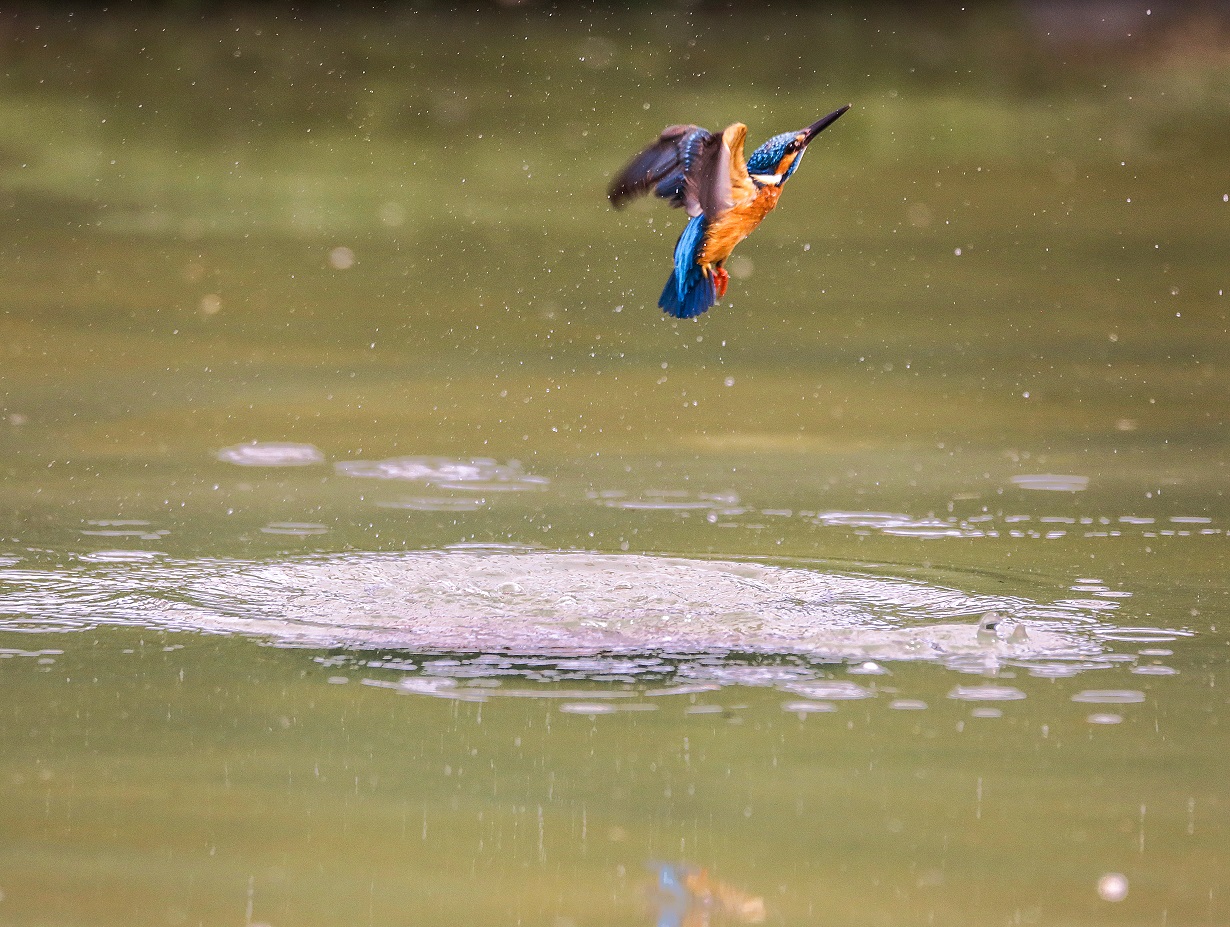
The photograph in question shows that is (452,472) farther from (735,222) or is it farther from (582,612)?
(735,222)

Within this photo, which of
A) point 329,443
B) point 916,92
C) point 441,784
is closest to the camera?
point 441,784

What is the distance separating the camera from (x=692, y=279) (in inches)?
195

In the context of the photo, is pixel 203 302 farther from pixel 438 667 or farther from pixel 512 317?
pixel 438 667

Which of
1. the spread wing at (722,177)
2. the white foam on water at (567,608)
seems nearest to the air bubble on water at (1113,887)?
the white foam on water at (567,608)

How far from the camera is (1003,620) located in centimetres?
517

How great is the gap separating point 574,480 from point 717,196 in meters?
2.19

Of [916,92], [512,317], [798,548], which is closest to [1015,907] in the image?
[798,548]

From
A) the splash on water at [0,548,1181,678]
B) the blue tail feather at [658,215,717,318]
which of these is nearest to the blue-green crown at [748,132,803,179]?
the blue tail feather at [658,215,717,318]

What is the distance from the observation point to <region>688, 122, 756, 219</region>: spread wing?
4.75 metres

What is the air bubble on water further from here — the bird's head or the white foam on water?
the bird's head

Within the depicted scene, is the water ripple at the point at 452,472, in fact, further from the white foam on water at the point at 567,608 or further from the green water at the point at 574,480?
the white foam on water at the point at 567,608

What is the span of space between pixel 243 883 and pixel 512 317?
19.4 feet

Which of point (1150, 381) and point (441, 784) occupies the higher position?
point (1150, 381)

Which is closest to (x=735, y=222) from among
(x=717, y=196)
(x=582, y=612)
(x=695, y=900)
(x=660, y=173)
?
(x=717, y=196)
